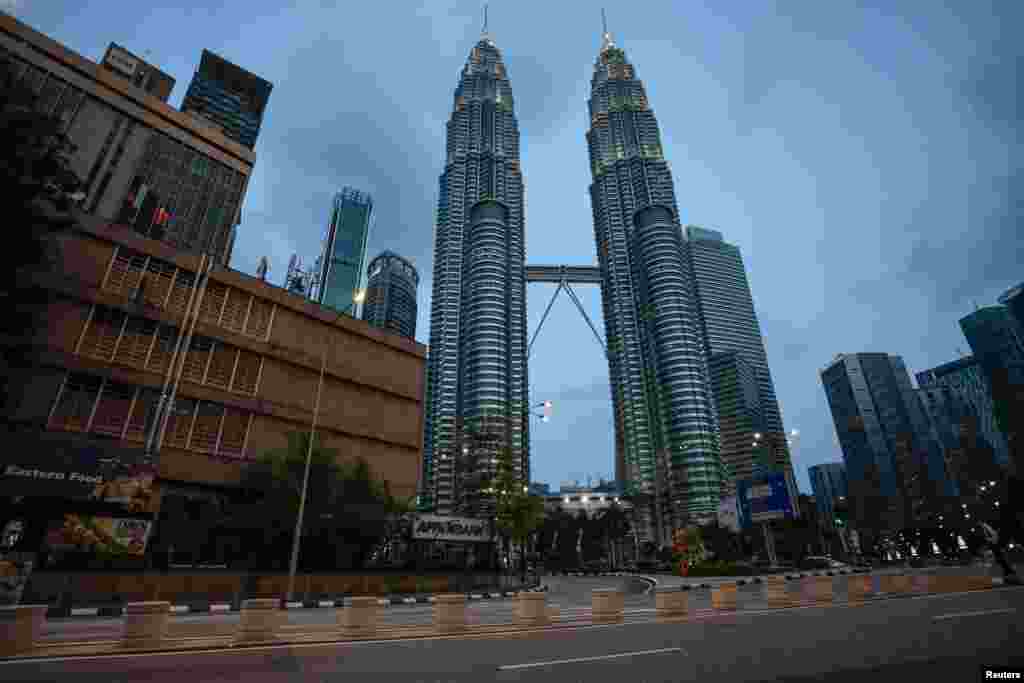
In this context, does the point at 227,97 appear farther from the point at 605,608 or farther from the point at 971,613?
the point at 971,613

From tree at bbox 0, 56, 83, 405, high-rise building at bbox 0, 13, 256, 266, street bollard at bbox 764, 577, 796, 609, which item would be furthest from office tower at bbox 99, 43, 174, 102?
street bollard at bbox 764, 577, 796, 609

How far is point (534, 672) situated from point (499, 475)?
37176mm

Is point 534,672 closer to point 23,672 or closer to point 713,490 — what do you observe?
point 23,672

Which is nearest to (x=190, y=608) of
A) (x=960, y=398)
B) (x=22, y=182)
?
(x=22, y=182)

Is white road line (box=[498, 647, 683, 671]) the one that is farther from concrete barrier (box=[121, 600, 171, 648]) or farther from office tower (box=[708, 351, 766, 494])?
office tower (box=[708, 351, 766, 494])

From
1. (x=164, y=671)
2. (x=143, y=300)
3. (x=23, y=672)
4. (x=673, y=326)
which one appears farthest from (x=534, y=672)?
(x=673, y=326)

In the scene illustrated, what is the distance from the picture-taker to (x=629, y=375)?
538 feet

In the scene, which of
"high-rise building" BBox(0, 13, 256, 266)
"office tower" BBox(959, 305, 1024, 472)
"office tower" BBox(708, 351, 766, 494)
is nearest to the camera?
"high-rise building" BBox(0, 13, 256, 266)

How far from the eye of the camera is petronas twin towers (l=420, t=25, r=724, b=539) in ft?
479

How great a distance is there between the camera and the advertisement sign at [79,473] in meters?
23.6

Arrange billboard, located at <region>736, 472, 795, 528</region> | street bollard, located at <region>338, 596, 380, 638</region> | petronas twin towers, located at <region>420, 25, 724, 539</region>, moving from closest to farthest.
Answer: street bollard, located at <region>338, 596, 380, 638</region>
billboard, located at <region>736, 472, 795, 528</region>
petronas twin towers, located at <region>420, 25, 724, 539</region>

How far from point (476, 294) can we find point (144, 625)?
14076 cm

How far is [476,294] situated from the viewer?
149000 millimetres

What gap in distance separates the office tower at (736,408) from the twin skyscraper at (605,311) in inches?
238
